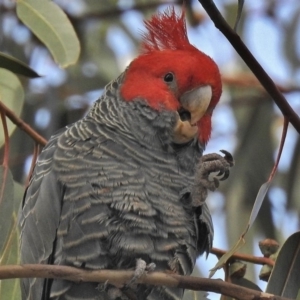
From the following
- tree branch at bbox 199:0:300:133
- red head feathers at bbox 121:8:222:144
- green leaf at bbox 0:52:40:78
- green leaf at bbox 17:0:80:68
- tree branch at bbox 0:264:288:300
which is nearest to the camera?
tree branch at bbox 0:264:288:300

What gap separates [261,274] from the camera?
7.07ft

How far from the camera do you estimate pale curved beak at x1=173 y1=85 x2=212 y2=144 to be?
86.0 inches

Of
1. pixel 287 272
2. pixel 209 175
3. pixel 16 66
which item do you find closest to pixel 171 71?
pixel 209 175

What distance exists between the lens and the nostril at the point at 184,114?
2.22 m

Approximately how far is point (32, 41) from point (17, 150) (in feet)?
2.54

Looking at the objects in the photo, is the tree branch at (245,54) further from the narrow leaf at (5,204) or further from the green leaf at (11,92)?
the green leaf at (11,92)

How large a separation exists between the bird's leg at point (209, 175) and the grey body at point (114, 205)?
3 cm

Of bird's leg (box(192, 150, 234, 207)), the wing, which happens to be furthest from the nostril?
the wing

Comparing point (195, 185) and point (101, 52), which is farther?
point (101, 52)

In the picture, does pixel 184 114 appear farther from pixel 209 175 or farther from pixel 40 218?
pixel 40 218

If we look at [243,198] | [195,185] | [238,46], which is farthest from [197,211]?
[243,198]

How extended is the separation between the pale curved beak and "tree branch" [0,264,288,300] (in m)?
0.51

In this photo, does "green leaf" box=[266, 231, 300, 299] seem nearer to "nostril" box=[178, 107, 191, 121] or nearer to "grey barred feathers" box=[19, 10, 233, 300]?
"grey barred feathers" box=[19, 10, 233, 300]

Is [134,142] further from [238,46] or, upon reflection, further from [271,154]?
[271,154]
